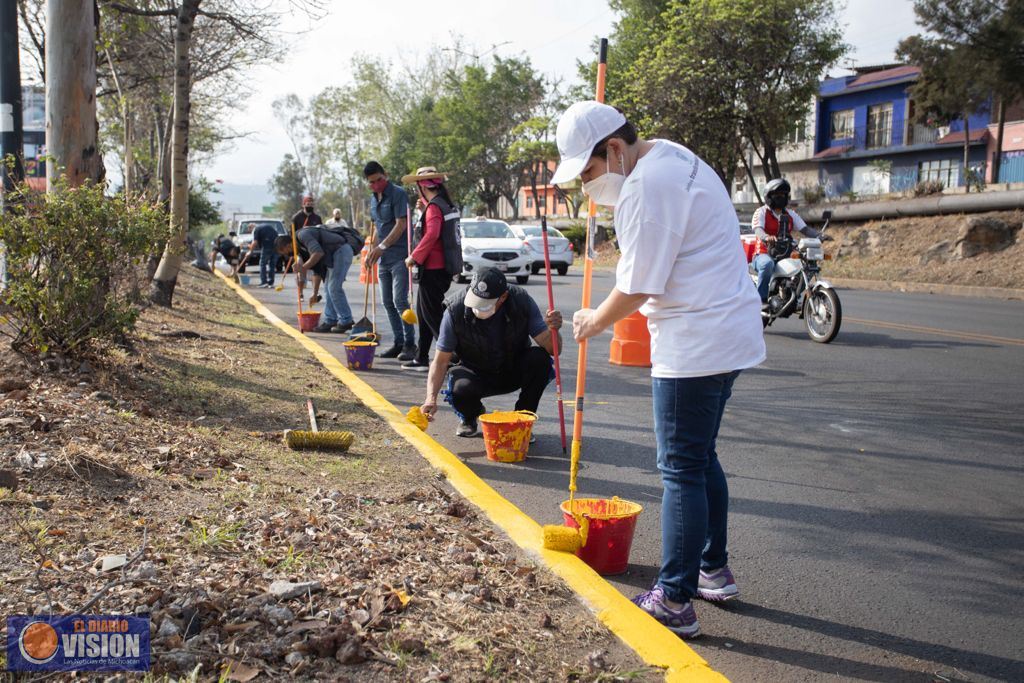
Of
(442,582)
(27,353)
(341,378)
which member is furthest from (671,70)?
(442,582)

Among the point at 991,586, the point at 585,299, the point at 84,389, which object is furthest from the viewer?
the point at 84,389

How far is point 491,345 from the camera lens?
6.34m

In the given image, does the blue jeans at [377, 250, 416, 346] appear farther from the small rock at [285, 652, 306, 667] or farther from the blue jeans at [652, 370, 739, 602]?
the small rock at [285, 652, 306, 667]

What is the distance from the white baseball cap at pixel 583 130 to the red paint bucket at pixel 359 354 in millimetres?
6389

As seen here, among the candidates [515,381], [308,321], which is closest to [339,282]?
[308,321]

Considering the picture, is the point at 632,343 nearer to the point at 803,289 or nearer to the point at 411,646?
the point at 803,289

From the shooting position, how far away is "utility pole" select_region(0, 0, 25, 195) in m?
9.05

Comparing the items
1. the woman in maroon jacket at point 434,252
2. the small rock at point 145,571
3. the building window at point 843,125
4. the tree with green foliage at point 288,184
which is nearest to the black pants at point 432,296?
the woman in maroon jacket at point 434,252

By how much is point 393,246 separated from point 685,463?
717cm

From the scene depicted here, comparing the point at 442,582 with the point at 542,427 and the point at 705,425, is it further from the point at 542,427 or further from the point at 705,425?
the point at 542,427

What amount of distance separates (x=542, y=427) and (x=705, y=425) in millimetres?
3724

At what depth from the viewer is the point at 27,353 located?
21.1 feet

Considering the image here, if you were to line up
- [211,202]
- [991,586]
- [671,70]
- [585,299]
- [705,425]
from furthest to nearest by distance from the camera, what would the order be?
[211,202] < [671,70] < [585,299] < [991,586] < [705,425]

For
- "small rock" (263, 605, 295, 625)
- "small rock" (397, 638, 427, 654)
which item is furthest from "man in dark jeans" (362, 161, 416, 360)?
"small rock" (397, 638, 427, 654)
